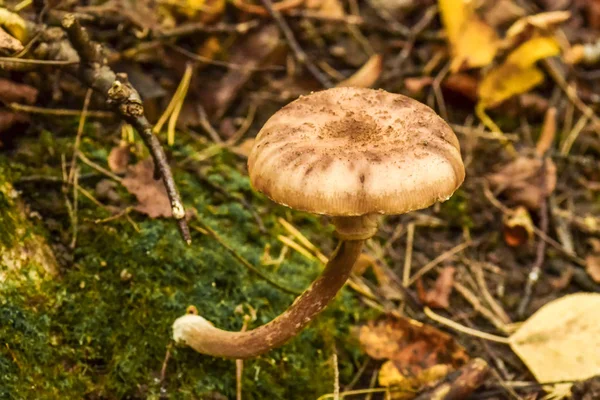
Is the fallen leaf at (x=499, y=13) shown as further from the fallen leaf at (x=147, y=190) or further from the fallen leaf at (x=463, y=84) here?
the fallen leaf at (x=147, y=190)

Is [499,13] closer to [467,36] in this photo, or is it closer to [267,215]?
[467,36]

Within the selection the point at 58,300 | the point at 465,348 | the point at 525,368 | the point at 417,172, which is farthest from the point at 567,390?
the point at 58,300

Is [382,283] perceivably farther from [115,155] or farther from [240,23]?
[240,23]

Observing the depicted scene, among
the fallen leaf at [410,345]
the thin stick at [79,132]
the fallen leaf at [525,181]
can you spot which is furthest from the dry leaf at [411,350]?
the thin stick at [79,132]

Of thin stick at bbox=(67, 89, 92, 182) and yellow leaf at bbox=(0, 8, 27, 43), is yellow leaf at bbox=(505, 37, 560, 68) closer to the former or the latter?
thin stick at bbox=(67, 89, 92, 182)

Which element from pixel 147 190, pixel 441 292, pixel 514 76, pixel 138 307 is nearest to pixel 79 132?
pixel 147 190

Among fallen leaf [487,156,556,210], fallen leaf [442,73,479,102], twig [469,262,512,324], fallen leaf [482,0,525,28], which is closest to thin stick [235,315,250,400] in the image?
twig [469,262,512,324]
